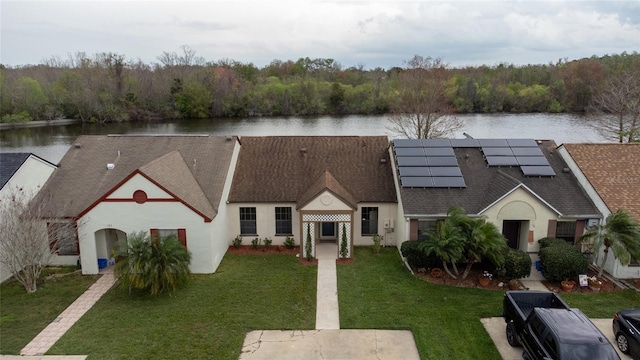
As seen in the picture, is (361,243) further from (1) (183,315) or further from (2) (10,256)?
(2) (10,256)

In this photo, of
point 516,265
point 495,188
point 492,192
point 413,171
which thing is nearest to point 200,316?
point 413,171

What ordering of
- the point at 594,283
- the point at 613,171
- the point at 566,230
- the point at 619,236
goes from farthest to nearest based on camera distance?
the point at 613,171 < the point at 566,230 < the point at 594,283 < the point at 619,236

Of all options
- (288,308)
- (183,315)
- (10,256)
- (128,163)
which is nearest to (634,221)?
(288,308)

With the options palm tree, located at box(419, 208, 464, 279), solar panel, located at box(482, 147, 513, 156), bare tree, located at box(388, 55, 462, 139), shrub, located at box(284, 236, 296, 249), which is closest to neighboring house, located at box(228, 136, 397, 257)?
shrub, located at box(284, 236, 296, 249)

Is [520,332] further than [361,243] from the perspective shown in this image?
No

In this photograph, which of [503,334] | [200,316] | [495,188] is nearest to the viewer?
[503,334]

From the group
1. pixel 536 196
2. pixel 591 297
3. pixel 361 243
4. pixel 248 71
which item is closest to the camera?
pixel 591 297

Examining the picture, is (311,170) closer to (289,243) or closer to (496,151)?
(289,243)
